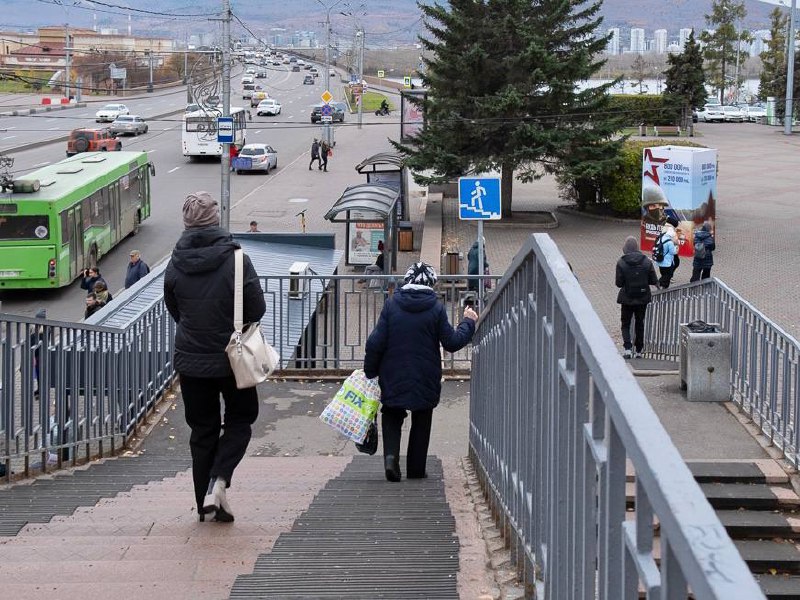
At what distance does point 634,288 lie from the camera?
1638 centimetres

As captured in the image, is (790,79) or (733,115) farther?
(733,115)

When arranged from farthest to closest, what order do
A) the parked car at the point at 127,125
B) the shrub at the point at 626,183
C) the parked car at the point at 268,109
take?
the parked car at the point at 268,109
the parked car at the point at 127,125
the shrub at the point at 626,183

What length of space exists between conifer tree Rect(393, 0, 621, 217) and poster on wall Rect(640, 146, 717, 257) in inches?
203

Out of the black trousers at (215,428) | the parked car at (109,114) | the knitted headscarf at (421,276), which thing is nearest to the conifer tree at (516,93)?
the knitted headscarf at (421,276)

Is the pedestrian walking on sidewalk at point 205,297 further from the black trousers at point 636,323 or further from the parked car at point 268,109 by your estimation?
the parked car at point 268,109

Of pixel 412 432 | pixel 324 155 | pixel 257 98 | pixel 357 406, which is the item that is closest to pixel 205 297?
pixel 357 406

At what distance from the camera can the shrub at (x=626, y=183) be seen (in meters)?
36.2

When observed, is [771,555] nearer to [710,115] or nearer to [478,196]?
[478,196]

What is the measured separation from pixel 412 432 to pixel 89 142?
50823 mm

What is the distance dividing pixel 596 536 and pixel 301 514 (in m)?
3.63

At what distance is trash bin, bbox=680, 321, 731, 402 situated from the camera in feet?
39.2

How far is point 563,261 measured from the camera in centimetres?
353

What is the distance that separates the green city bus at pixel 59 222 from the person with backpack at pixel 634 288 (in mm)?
14403

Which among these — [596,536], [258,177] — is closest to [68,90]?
[258,177]
